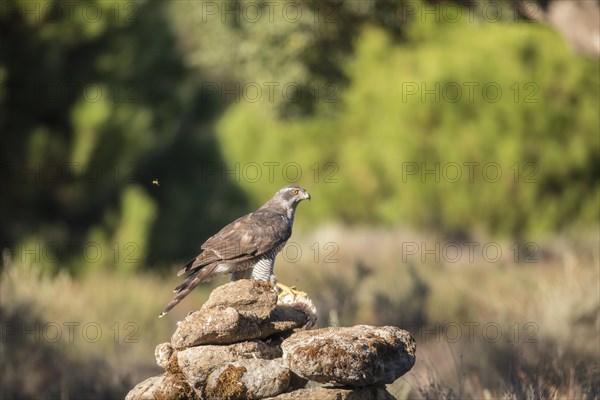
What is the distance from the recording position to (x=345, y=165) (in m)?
21.8

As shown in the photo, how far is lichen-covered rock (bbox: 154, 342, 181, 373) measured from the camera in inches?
237

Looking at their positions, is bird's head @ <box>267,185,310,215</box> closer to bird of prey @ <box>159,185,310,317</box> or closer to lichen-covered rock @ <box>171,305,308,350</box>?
bird of prey @ <box>159,185,310,317</box>

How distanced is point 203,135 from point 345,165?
3350mm

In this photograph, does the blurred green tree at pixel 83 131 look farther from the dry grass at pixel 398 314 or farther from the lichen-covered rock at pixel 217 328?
the lichen-covered rock at pixel 217 328

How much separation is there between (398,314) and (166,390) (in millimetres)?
7701

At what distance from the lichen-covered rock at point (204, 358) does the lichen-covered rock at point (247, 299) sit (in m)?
0.24

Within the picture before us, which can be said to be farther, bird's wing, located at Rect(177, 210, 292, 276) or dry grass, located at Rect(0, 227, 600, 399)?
dry grass, located at Rect(0, 227, 600, 399)

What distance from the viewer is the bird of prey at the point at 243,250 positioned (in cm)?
690

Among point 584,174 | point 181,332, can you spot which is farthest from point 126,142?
point 181,332

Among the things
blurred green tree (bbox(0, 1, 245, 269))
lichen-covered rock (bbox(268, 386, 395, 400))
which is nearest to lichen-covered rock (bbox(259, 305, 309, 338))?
lichen-covered rock (bbox(268, 386, 395, 400))

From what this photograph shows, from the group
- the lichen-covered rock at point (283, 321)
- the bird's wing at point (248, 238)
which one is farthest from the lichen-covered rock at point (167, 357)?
the bird's wing at point (248, 238)

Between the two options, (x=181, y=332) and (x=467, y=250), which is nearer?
(x=181, y=332)

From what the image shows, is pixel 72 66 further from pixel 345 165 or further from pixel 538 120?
pixel 538 120

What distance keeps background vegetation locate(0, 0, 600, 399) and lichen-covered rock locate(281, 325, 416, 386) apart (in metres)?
4.47
